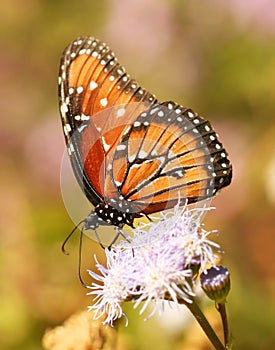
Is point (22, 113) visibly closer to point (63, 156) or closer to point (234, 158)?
point (63, 156)

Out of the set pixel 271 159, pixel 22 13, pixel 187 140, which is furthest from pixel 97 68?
pixel 22 13

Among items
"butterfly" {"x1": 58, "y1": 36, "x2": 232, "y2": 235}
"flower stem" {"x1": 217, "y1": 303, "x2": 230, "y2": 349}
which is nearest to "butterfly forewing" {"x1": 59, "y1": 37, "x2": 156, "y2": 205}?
"butterfly" {"x1": 58, "y1": 36, "x2": 232, "y2": 235}

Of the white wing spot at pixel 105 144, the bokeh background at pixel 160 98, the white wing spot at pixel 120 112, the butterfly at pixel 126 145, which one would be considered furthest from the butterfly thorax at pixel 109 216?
the bokeh background at pixel 160 98

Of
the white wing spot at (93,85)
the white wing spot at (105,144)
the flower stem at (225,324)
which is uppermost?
the white wing spot at (93,85)

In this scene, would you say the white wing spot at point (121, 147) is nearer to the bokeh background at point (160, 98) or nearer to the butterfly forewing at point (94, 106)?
the butterfly forewing at point (94, 106)

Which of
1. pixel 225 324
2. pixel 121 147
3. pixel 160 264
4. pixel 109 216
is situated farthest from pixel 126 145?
pixel 225 324

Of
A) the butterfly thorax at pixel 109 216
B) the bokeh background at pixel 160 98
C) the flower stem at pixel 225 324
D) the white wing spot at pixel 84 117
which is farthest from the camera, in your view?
the bokeh background at pixel 160 98

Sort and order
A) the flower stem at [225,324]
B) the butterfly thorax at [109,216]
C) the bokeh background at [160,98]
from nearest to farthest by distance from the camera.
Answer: the flower stem at [225,324], the butterfly thorax at [109,216], the bokeh background at [160,98]
